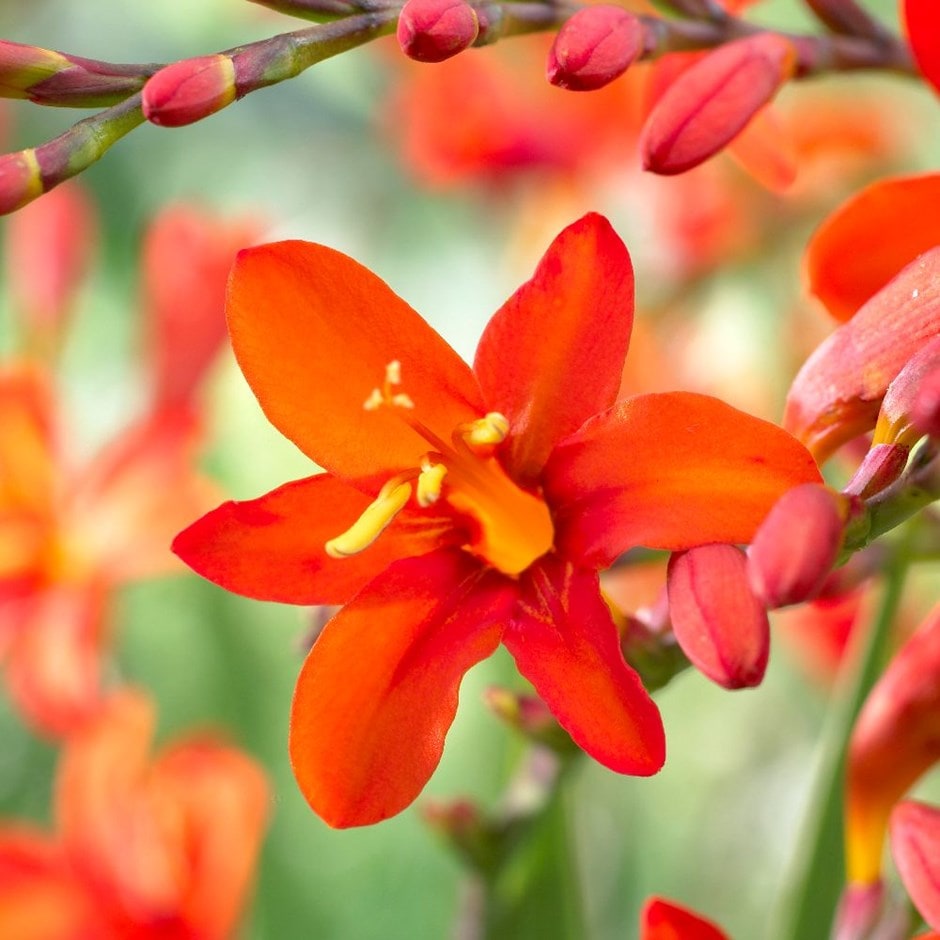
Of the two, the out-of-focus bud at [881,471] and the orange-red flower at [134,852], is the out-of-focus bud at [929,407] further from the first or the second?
the orange-red flower at [134,852]

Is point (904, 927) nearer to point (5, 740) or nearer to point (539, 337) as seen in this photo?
point (539, 337)

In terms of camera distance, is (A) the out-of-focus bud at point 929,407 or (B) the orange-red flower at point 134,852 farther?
(B) the orange-red flower at point 134,852

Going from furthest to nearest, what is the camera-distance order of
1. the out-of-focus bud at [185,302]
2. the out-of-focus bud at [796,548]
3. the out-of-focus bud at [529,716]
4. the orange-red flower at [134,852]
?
the out-of-focus bud at [185,302] < the orange-red flower at [134,852] < the out-of-focus bud at [529,716] < the out-of-focus bud at [796,548]

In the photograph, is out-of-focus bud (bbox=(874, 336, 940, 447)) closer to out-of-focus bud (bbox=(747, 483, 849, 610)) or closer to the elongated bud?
out-of-focus bud (bbox=(747, 483, 849, 610))

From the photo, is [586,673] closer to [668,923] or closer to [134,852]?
[668,923]

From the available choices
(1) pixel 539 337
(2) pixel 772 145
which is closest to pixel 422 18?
(1) pixel 539 337

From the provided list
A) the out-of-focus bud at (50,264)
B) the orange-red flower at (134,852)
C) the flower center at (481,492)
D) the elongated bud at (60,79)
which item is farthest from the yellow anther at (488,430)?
the out-of-focus bud at (50,264)

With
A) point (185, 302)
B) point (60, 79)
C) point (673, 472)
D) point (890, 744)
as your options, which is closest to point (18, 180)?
point (60, 79)
